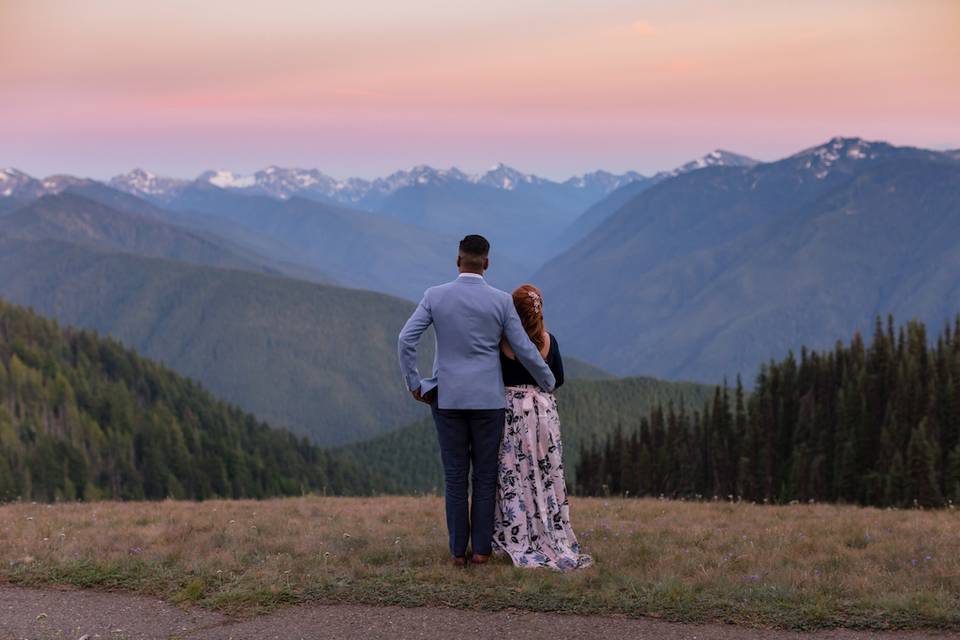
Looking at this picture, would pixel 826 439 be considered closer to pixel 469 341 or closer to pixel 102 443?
pixel 469 341

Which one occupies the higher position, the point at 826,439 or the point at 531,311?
the point at 531,311

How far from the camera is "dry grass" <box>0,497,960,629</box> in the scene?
442 inches

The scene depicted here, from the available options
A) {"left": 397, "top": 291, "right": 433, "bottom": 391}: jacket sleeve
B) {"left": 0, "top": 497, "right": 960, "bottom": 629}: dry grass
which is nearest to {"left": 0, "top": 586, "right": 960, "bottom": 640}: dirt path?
{"left": 0, "top": 497, "right": 960, "bottom": 629}: dry grass

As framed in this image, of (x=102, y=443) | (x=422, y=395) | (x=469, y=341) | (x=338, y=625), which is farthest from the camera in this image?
(x=102, y=443)

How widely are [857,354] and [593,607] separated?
12643cm

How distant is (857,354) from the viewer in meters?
125

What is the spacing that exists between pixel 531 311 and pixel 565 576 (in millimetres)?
3955

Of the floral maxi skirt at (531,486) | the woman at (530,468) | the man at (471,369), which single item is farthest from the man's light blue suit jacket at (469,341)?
the floral maxi skirt at (531,486)

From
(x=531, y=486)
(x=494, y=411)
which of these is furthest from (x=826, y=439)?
(x=494, y=411)

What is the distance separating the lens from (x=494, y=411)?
41.2 feet

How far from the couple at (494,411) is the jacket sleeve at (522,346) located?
1 cm

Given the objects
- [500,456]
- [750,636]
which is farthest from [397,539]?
[750,636]

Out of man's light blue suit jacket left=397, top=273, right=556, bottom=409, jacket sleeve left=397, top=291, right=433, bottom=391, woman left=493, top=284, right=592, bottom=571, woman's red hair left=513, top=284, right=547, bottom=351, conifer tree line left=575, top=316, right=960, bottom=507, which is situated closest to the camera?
jacket sleeve left=397, top=291, right=433, bottom=391

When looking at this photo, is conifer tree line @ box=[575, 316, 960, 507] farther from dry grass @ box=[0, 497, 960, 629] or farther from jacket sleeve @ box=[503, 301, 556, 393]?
jacket sleeve @ box=[503, 301, 556, 393]
